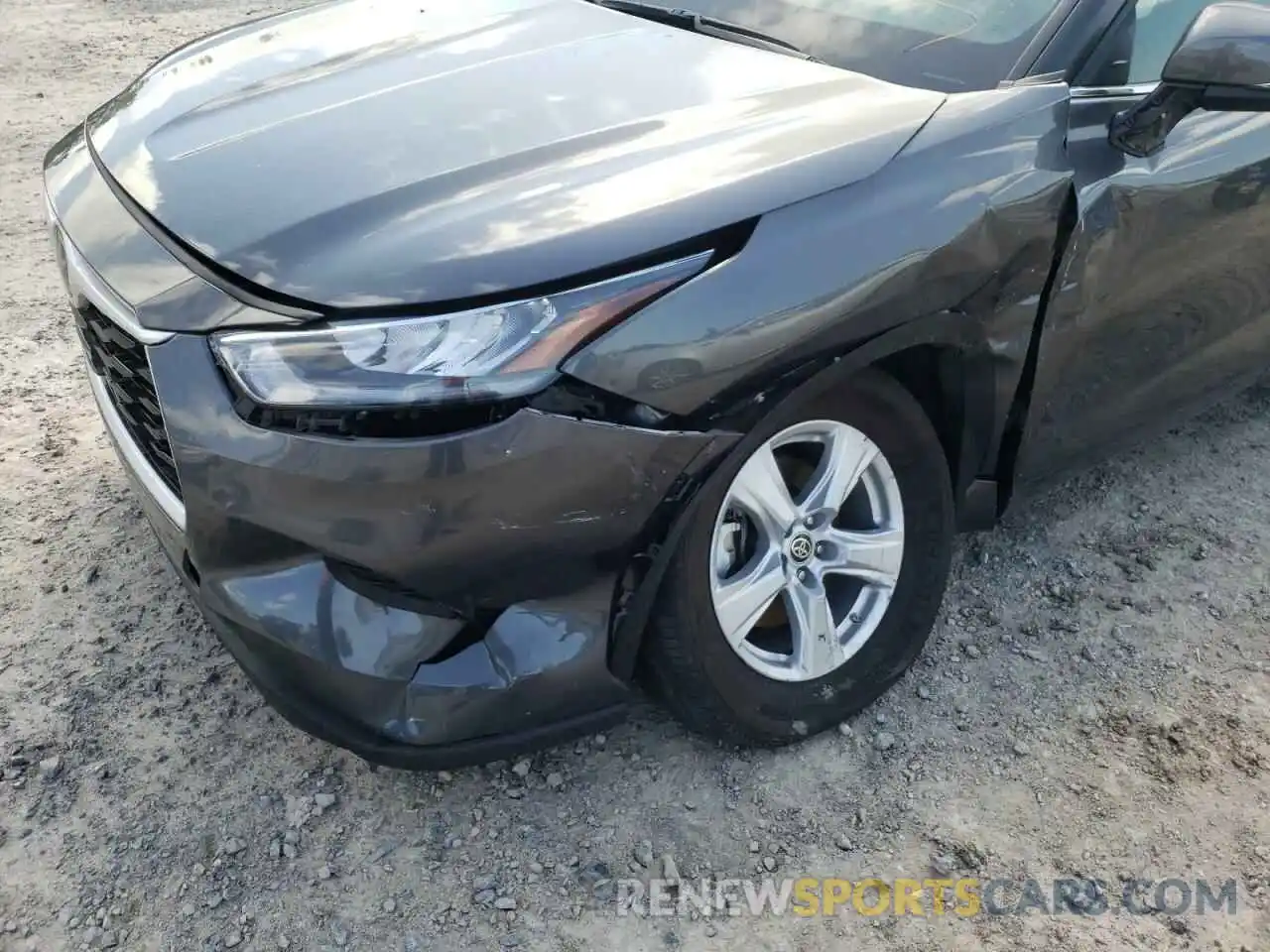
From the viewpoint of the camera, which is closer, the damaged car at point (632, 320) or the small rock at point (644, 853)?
the damaged car at point (632, 320)

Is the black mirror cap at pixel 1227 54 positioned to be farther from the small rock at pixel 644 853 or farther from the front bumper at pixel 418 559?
the small rock at pixel 644 853

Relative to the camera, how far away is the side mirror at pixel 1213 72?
2156 mm

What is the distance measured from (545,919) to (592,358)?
1.04 metres

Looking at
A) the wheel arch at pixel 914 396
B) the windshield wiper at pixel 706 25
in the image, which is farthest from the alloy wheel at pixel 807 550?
the windshield wiper at pixel 706 25

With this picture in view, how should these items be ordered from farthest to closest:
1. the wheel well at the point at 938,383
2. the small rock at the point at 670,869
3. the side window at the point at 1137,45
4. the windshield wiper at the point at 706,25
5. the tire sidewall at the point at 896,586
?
the windshield wiper at the point at 706,25, the side window at the point at 1137,45, the wheel well at the point at 938,383, the small rock at the point at 670,869, the tire sidewall at the point at 896,586

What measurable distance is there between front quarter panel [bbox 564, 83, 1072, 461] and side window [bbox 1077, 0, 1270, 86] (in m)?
0.16

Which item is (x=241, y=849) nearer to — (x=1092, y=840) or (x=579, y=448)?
(x=579, y=448)

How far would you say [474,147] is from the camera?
208 cm

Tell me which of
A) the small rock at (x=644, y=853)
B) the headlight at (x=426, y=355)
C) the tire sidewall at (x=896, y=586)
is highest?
the headlight at (x=426, y=355)

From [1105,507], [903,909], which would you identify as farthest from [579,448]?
[1105,507]

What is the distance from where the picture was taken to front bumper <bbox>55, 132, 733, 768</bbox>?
5.71 ft

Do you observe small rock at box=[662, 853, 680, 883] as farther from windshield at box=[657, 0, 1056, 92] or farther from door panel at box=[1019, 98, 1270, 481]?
windshield at box=[657, 0, 1056, 92]

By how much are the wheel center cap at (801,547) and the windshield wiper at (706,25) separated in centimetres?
107

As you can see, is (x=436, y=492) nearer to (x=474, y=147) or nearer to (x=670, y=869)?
(x=474, y=147)
